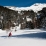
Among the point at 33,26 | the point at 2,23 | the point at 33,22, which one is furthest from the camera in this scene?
the point at 33,22

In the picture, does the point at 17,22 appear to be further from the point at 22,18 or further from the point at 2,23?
the point at 2,23

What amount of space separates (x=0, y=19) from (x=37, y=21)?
2272 centimetres

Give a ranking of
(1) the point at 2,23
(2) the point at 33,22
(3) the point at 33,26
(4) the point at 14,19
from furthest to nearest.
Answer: (4) the point at 14,19
(2) the point at 33,22
(3) the point at 33,26
(1) the point at 2,23

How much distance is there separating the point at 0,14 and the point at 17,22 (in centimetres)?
1579

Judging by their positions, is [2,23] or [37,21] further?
[37,21]

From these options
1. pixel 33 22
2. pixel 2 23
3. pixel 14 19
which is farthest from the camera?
pixel 14 19

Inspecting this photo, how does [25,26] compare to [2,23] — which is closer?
[2,23]

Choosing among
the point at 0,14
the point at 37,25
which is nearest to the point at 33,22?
the point at 37,25

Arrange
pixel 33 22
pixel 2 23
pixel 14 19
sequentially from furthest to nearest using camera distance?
1. pixel 14 19
2. pixel 33 22
3. pixel 2 23

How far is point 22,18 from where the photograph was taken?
10225 centimetres

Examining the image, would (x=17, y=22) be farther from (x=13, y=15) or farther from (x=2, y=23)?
(x=2, y=23)

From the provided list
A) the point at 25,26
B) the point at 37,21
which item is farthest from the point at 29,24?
the point at 37,21

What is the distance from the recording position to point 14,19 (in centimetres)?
9650

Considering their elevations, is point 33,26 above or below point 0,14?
below
